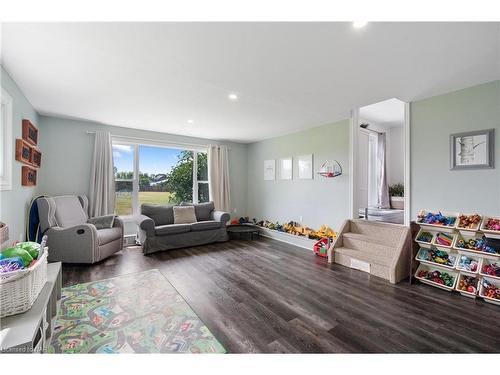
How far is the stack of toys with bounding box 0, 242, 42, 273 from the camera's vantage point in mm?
1277

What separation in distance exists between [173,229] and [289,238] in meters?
2.28

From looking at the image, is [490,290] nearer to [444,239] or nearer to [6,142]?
[444,239]

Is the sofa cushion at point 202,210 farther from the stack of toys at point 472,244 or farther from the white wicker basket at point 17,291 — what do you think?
the stack of toys at point 472,244

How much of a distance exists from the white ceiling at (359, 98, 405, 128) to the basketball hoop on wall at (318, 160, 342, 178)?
112 centimetres

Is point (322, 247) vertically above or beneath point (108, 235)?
beneath

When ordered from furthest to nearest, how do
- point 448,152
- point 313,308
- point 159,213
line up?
point 159,213
point 448,152
point 313,308

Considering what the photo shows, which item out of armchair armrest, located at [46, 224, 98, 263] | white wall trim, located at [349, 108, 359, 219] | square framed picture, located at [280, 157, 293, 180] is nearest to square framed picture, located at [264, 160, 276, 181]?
square framed picture, located at [280, 157, 293, 180]

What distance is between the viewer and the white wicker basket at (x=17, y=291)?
116 centimetres

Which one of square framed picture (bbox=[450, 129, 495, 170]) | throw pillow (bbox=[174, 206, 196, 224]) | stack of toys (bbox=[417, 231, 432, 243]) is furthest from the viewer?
throw pillow (bbox=[174, 206, 196, 224])

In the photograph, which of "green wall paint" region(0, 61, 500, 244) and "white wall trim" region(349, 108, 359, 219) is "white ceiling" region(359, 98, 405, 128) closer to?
"white wall trim" region(349, 108, 359, 219)

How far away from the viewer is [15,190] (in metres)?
2.69

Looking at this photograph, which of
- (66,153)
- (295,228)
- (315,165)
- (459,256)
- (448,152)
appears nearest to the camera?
(459,256)

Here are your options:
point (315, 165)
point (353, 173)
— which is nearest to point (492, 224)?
point (353, 173)
